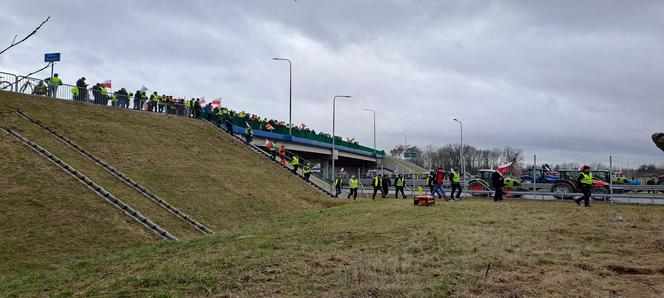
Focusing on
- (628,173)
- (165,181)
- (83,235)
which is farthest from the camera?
(628,173)

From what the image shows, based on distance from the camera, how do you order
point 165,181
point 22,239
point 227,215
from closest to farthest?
point 22,239 → point 227,215 → point 165,181

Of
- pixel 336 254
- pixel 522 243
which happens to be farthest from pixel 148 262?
pixel 522 243

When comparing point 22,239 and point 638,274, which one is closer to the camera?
point 638,274

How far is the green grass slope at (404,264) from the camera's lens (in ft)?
22.6

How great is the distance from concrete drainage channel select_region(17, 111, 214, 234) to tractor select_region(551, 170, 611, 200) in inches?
710

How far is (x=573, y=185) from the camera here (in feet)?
93.5

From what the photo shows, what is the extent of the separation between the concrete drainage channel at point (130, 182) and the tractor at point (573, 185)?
59.2ft

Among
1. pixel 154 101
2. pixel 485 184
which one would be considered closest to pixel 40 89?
pixel 154 101

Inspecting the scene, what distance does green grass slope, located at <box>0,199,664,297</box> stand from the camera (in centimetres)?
689

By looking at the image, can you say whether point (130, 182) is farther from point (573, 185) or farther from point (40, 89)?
point (573, 185)

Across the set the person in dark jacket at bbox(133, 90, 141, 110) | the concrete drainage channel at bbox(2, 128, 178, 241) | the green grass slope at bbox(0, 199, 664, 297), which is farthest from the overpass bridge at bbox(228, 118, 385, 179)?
the green grass slope at bbox(0, 199, 664, 297)

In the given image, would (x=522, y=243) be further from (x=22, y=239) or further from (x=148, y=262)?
(x=22, y=239)

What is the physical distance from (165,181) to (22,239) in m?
10.4

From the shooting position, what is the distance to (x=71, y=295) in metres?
8.48
